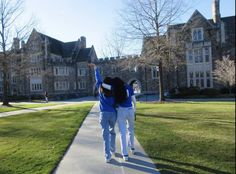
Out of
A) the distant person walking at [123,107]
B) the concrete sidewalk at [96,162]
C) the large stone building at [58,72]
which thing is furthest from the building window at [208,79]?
the distant person walking at [123,107]

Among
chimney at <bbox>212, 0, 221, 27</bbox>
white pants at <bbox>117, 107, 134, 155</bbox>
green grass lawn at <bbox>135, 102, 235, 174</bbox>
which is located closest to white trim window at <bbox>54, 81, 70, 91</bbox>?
chimney at <bbox>212, 0, 221, 27</bbox>

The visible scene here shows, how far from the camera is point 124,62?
98.5ft

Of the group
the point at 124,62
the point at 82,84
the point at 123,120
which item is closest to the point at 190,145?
the point at 123,120

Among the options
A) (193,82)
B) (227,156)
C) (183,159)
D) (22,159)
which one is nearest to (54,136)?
(22,159)

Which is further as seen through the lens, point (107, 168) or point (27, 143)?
point (27, 143)

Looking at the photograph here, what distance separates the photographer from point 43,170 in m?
6.10

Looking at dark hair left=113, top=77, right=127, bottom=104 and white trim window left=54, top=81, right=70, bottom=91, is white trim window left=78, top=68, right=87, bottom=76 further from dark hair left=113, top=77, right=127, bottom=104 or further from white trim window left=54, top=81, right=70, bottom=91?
dark hair left=113, top=77, right=127, bottom=104

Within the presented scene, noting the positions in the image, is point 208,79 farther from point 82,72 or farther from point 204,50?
point 82,72

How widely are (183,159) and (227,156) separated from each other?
1121mm

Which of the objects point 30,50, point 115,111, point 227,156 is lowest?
point 227,156

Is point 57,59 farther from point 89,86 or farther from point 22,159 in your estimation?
point 22,159

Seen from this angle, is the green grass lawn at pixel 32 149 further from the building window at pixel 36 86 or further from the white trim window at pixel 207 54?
the building window at pixel 36 86

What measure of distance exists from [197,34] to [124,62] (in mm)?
16608

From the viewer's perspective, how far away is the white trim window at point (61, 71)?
2209 inches
